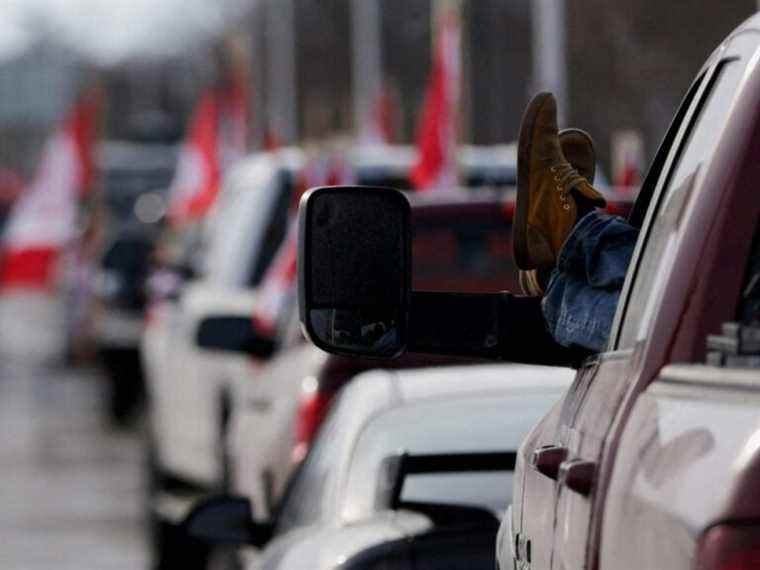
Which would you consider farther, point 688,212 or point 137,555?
point 137,555

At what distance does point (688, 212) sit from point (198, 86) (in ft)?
300

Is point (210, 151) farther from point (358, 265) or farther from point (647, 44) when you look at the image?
point (358, 265)

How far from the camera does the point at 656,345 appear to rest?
312cm

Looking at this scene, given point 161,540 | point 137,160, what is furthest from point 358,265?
point 137,160

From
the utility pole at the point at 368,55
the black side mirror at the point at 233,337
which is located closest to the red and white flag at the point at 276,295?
the black side mirror at the point at 233,337

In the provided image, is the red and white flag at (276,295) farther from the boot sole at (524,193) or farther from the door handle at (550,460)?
the door handle at (550,460)

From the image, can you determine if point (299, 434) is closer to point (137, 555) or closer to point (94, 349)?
point (137, 555)

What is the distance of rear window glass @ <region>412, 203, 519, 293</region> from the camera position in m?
9.68

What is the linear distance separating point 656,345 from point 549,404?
314cm

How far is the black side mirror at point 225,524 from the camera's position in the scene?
6.65 metres

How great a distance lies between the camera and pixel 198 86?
9431cm

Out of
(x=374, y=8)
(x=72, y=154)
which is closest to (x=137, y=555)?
(x=72, y=154)

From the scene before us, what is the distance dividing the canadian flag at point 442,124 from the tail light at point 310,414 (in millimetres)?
7602

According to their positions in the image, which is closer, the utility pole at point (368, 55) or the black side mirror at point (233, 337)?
the black side mirror at point (233, 337)
